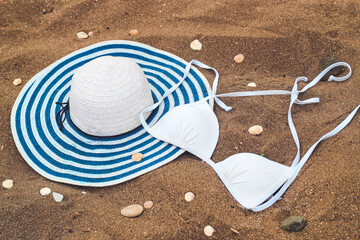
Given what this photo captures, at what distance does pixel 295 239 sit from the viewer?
1796mm

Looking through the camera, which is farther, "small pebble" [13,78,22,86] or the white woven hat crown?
"small pebble" [13,78,22,86]

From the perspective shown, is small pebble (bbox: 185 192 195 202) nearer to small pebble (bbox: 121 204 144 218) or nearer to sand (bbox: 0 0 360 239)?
sand (bbox: 0 0 360 239)

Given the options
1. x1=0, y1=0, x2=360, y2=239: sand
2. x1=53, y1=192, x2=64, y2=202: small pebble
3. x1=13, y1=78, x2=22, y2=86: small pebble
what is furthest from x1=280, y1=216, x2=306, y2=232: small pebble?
x1=13, y1=78, x2=22, y2=86: small pebble

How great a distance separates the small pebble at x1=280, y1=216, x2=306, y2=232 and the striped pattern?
719 millimetres

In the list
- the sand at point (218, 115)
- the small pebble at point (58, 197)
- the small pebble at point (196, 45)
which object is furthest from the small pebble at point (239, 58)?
the small pebble at point (58, 197)

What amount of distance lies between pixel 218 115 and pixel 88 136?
856 millimetres

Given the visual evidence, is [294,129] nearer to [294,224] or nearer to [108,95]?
[294,224]

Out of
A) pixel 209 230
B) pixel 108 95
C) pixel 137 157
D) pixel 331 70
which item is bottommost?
pixel 209 230

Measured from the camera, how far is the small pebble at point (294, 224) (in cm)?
181

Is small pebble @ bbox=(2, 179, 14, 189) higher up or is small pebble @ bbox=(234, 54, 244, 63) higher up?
small pebble @ bbox=(234, 54, 244, 63)

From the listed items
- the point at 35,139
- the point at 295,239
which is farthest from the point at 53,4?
the point at 295,239

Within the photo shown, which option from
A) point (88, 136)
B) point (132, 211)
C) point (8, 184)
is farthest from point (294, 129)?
point (8, 184)

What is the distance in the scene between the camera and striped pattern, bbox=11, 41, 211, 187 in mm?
2113

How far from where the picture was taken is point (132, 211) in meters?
1.97
